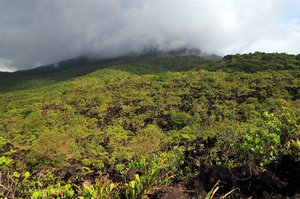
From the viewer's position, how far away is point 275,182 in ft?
15.8

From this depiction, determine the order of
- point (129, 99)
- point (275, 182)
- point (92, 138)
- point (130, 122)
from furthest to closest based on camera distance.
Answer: point (129, 99) < point (130, 122) < point (92, 138) < point (275, 182)

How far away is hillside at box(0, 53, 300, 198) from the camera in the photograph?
5.21m

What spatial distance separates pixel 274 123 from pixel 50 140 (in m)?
31.5

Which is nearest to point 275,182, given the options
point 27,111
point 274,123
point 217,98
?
point 274,123

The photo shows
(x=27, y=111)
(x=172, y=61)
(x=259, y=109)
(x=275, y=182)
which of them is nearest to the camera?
(x=275, y=182)

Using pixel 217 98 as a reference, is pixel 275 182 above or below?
above

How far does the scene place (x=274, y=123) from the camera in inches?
285

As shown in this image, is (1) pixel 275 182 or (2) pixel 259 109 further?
(2) pixel 259 109

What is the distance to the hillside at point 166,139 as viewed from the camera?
5.21 meters

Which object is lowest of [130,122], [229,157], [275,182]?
[130,122]

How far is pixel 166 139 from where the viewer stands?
101ft

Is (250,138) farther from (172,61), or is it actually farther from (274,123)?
(172,61)

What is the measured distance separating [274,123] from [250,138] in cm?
109

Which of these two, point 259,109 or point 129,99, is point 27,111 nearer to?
point 129,99
